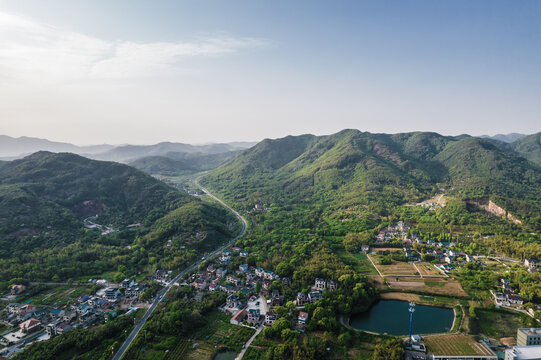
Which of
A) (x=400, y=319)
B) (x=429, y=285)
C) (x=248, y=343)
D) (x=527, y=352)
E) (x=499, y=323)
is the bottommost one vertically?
(x=248, y=343)

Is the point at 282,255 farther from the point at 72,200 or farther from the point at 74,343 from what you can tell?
the point at 72,200

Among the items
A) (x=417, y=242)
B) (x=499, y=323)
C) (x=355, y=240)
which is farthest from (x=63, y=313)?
(x=417, y=242)

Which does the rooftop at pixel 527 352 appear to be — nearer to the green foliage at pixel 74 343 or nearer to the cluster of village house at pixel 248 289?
the cluster of village house at pixel 248 289

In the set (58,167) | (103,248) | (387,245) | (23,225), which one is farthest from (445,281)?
(58,167)

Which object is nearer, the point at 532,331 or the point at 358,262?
the point at 532,331

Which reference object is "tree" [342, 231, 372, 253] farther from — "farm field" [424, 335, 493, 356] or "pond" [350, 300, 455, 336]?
"farm field" [424, 335, 493, 356]
